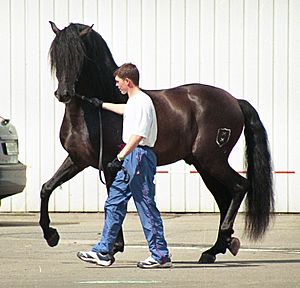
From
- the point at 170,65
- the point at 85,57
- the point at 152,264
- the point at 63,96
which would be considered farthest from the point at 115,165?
the point at 170,65

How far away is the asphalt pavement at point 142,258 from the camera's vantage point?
10.8 m

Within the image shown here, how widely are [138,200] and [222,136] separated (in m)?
1.73

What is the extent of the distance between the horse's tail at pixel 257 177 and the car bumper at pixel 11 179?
3.95 metres

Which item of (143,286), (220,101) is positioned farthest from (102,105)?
(143,286)

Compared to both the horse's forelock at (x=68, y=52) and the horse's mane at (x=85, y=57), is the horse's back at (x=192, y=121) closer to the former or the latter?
the horse's mane at (x=85, y=57)

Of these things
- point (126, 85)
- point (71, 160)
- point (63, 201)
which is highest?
point (126, 85)

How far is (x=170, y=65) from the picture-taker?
63.9 ft

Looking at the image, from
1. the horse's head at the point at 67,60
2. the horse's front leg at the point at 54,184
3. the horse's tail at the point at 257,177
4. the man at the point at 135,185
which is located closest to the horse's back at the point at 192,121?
the horse's tail at the point at 257,177

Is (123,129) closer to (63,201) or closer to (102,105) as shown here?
(102,105)

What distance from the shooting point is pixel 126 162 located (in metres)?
11.7

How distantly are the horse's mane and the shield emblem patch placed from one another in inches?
42.1

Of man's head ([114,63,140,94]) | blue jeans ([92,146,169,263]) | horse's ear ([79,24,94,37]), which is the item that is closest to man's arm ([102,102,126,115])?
man's head ([114,63,140,94])

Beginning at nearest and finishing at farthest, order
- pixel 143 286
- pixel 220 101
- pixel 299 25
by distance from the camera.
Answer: pixel 143 286 → pixel 220 101 → pixel 299 25

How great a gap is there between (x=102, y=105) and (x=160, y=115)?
910mm
